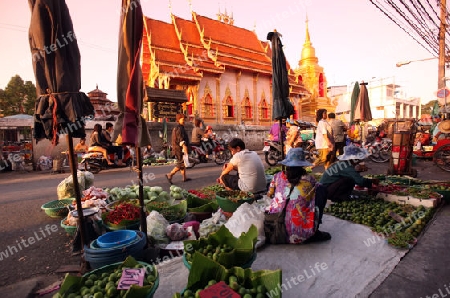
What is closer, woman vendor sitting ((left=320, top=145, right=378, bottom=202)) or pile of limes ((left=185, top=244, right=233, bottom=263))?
pile of limes ((left=185, top=244, right=233, bottom=263))

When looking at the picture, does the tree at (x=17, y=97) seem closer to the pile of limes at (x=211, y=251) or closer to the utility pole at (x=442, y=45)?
the pile of limes at (x=211, y=251)

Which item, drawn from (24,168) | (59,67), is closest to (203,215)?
(59,67)

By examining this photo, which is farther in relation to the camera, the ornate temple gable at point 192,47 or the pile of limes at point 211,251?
the ornate temple gable at point 192,47

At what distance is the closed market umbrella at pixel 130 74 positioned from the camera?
258 centimetres

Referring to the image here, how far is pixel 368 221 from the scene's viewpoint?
3.75 metres

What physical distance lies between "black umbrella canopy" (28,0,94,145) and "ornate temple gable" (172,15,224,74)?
16.0 meters

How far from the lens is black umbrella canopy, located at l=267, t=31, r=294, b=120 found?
578 centimetres

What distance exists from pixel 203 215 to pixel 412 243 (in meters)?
2.76

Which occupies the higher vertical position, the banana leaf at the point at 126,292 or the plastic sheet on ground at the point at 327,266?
the banana leaf at the point at 126,292

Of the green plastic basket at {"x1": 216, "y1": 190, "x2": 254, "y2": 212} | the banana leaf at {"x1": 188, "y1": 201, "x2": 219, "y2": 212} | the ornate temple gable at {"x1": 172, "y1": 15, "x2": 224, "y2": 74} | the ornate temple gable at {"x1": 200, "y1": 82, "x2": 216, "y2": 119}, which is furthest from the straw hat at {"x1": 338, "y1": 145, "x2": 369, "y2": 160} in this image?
the ornate temple gable at {"x1": 200, "y1": 82, "x2": 216, "y2": 119}

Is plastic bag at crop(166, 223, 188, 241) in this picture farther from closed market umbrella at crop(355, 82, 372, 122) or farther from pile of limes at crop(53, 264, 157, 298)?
closed market umbrella at crop(355, 82, 372, 122)

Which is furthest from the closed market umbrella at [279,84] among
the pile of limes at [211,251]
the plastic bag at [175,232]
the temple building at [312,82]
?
the temple building at [312,82]

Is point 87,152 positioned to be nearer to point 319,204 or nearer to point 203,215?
point 203,215

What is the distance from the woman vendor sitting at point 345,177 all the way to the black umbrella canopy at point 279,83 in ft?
5.65
